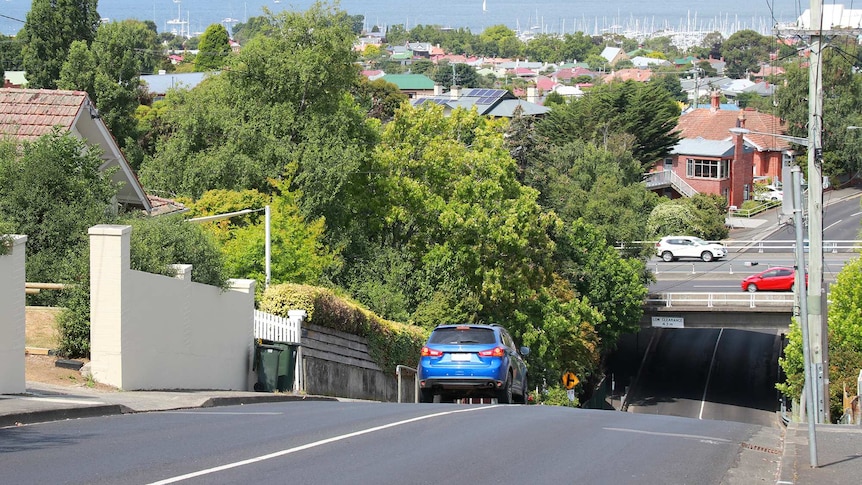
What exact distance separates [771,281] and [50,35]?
4411 centimetres

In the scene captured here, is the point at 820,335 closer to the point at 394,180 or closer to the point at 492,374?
the point at 492,374

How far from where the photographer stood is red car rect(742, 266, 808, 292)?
59.4 metres

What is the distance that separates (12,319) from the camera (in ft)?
49.6

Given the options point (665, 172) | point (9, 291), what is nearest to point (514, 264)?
point (9, 291)

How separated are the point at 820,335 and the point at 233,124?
886 inches

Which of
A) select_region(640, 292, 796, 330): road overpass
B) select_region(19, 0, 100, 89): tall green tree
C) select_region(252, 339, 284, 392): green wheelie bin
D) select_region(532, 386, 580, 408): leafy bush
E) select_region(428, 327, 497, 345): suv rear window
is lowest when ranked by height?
select_region(532, 386, 580, 408): leafy bush

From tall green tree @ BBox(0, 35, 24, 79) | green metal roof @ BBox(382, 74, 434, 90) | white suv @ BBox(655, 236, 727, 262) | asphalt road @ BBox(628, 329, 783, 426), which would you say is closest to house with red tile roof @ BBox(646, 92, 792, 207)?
white suv @ BBox(655, 236, 727, 262)

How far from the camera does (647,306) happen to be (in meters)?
59.8

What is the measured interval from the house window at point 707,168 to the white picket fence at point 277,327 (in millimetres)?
78275

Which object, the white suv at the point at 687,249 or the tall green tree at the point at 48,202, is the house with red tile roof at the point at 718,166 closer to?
the white suv at the point at 687,249

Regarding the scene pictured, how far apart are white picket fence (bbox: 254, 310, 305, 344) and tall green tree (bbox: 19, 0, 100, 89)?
4892 cm

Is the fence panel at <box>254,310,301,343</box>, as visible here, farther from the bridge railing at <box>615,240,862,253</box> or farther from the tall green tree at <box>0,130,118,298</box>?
the bridge railing at <box>615,240,862,253</box>

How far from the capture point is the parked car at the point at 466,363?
20656mm

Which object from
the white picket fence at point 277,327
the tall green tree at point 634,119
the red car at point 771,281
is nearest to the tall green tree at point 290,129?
the white picket fence at point 277,327
